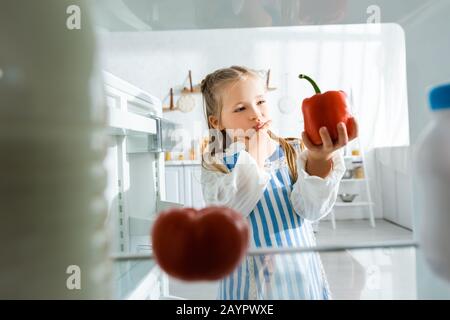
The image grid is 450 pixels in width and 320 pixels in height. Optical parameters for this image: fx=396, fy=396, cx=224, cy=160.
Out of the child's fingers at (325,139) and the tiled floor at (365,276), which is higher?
the child's fingers at (325,139)

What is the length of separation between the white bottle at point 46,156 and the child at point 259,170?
10.3 inches

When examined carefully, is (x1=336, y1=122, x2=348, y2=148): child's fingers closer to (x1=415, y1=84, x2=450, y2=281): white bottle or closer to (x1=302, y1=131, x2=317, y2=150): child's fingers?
(x1=302, y1=131, x2=317, y2=150): child's fingers

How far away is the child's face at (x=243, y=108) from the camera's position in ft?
2.35

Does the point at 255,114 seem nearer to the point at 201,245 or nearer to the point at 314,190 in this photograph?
the point at 314,190

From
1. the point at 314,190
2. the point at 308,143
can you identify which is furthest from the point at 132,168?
the point at 308,143

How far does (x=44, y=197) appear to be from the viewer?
0.20 metres

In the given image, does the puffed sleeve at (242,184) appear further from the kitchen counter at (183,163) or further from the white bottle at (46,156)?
the kitchen counter at (183,163)

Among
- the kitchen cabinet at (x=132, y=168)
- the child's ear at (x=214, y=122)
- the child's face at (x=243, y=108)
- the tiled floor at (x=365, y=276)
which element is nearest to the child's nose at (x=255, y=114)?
the child's face at (x=243, y=108)

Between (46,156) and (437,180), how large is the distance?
0.21 meters

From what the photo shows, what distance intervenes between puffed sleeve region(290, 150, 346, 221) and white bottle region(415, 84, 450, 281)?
0.30m

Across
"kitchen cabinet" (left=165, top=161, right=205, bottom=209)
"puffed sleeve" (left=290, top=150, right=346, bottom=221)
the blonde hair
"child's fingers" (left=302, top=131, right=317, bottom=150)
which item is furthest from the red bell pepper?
"kitchen cabinet" (left=165, top=161, right=205, bottom=209)
